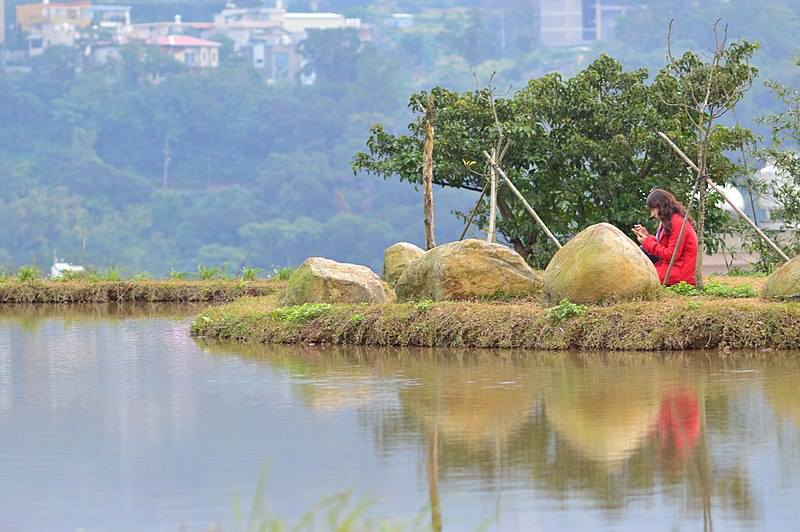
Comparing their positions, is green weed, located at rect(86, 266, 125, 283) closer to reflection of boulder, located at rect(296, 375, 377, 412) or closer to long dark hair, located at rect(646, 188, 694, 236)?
long dark hair, located at rect(646, 188, 694, 236)

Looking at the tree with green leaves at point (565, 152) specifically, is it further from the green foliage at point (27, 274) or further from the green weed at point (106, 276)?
the green foliage at point (27, 274)

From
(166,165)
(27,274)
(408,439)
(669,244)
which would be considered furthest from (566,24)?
(408,439)

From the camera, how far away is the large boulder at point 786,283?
11305 mm

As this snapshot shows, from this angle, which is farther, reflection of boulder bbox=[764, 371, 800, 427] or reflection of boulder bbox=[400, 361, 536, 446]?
reflection of boulder bbox=[764, 371, 800, 427]

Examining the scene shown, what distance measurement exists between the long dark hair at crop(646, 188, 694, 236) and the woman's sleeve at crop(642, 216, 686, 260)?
0.05 m

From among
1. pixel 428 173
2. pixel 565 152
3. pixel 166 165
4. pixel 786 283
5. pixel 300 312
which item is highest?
pixel 565 152

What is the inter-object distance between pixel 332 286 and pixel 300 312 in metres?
0.88

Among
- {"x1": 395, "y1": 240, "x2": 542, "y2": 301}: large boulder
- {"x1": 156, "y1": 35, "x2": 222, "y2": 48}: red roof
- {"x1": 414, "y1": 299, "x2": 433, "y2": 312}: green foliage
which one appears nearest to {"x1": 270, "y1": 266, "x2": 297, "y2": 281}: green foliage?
{"x1": 395, "y1": 240, "x2": 542, "y2": 301}: large boulder

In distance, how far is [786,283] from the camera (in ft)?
37.3

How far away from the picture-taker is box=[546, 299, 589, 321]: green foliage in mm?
11109

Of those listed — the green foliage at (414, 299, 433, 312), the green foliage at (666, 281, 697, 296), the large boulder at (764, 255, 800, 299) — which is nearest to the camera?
the large boulder at (764, 255, 800, 299)

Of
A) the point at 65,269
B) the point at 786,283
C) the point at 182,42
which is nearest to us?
the point at 786,283

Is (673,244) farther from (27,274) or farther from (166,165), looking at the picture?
(166,165)

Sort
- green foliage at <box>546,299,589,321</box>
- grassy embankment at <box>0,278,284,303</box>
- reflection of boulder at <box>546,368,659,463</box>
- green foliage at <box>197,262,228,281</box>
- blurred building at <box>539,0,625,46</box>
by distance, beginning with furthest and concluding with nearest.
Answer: blurred building at <box>539,0,625,46</box>, green foliage at <box>197,262,228,281</box>, grassy embankment at <box>0,278,284,303</box>, green foliage at <box>546,299,589,321</box>, reflection of boulder at <box>546,368,659,463</box>
